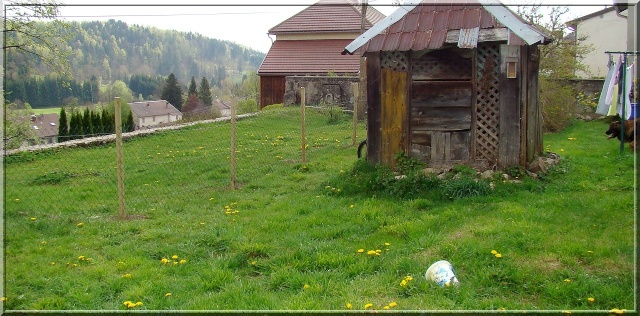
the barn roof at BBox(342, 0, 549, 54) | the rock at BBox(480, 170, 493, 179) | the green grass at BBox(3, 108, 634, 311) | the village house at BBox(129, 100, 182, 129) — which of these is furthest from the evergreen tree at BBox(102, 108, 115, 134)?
the rock at BBox(480, 170, 493, 179)

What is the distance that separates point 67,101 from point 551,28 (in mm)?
20851

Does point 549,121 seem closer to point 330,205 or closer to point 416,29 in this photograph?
point 416,29

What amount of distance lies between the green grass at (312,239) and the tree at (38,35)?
9.52 feet

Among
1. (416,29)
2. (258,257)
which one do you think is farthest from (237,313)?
(416,29)

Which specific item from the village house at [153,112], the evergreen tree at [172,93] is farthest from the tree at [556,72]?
the evergreen tree at [172,93]

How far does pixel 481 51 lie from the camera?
30.0 ft

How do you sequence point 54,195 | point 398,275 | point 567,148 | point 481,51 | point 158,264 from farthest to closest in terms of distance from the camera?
1. point 567,148
2. point 54,195
3. point 481,51
4. point 158,264
5. point 398,275

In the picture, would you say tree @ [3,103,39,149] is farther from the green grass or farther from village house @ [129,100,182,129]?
village house @ [129,100,182,129]

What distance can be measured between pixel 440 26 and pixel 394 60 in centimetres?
96

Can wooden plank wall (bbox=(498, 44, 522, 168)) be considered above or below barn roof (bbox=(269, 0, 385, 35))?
below

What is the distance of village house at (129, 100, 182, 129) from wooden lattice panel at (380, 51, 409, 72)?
28002mm

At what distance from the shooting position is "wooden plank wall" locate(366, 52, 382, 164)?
9.77m

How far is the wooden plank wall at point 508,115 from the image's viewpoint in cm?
898

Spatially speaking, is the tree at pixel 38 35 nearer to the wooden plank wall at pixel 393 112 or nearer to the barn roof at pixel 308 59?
the wooden plank wall at pixel 393 112
